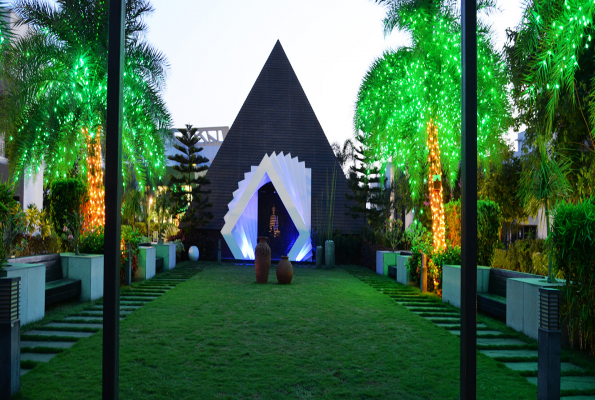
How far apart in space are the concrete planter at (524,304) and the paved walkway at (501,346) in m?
0.21

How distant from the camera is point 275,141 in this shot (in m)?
17.6

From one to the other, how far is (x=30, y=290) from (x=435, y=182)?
6.94 metres

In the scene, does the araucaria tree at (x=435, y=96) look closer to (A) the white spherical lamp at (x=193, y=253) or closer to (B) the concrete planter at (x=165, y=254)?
(B) the concrete planter at (x=165, y=254)

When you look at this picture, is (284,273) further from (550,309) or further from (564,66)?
(550,309)

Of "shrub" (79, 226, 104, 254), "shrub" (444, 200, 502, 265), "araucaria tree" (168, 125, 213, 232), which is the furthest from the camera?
"araucaria tree" (168, 125, 213, 232)

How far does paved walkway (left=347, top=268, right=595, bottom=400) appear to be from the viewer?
11.9ft

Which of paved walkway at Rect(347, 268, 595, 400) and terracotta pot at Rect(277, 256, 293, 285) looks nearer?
paved walkway at Rect(347, 268, 595, 400)

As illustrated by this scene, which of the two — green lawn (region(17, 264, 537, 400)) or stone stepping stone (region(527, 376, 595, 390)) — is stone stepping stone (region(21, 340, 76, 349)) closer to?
green lawn (region(17, 264, 537, 400))

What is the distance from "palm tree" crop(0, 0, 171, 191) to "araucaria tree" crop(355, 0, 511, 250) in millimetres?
5038

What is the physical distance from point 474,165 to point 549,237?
3072 mm

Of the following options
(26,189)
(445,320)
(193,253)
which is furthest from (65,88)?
(26,189)

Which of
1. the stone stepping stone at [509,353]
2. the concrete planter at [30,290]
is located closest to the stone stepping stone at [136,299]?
the concrete planter at [30,290]

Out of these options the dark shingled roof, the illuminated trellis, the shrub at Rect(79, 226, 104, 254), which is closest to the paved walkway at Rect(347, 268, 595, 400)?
the illuminated trellis

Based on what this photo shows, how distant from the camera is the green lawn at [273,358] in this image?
3.33 meters
